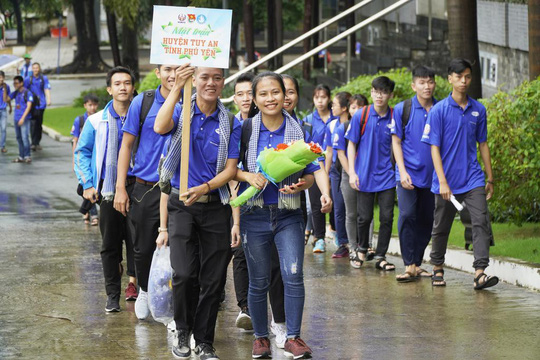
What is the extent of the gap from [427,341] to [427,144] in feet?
9.30

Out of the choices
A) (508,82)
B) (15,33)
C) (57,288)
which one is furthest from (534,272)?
(15,33)

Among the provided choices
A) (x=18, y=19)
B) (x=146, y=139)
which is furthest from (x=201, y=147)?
(x=18, y=19)

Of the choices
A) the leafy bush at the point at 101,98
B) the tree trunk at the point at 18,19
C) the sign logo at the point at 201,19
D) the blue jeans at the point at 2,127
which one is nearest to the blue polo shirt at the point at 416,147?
the sign logo at the point at 201,19

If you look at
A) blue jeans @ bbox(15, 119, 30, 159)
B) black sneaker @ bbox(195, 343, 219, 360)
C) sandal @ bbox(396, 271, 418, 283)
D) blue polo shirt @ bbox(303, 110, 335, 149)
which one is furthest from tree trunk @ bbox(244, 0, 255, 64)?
black sneaker @ bbox(195, 343, 219, 360)

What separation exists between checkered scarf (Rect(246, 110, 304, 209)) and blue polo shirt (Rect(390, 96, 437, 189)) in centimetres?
315

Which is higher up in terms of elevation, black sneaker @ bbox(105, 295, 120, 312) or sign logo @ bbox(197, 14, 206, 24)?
sign logo @ bbox(197, 14, 206, 24)

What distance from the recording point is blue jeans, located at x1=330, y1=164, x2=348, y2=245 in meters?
12.0

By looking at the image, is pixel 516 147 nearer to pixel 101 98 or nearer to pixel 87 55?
pixel 101 98

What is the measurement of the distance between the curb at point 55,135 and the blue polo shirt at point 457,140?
59.9 ft

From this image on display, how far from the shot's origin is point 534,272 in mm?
9641

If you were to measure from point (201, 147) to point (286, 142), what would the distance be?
0.57 metres

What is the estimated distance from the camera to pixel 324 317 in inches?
342

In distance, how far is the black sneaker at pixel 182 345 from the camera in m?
7.34

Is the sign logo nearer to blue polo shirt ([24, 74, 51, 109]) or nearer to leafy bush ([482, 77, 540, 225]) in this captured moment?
leafy bush ([482, 77, 540, 225])
